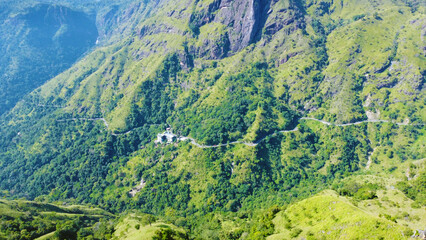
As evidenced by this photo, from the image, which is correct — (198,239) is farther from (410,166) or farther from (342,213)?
(410,166)

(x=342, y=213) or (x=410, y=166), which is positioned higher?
(x=342, y=213)

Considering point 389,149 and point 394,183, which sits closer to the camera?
point 394,183

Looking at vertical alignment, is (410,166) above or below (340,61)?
below

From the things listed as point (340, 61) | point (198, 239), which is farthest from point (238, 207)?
point (340, 61)

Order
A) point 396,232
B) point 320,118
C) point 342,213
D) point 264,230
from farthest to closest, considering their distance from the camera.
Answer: point 320,118, point 264,230, point 342,213, point 396,232

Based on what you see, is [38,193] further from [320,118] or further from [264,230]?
[320,118]

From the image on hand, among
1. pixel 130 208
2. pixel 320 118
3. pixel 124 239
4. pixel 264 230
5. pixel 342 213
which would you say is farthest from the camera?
pixel 320 118

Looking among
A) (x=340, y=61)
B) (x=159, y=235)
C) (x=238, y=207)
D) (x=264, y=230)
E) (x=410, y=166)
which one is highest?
(x=340, y=61)

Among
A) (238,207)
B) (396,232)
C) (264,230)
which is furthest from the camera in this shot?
(238,207)

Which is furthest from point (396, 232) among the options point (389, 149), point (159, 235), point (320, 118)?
point (320, 118)
